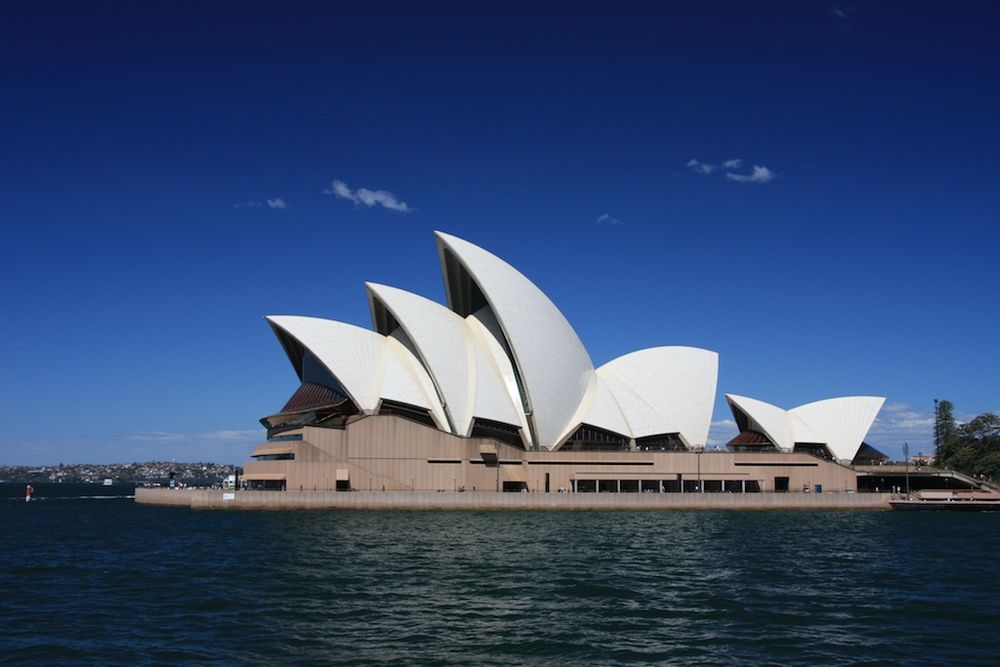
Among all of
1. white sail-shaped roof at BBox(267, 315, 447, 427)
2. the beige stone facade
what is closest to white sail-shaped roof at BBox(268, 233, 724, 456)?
white sail-shaped roof at BBox(267, 315, 447, 427)

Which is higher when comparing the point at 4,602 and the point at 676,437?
the point at 676,437

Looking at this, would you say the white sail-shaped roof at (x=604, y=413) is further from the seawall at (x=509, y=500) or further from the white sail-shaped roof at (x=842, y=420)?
the white sail-shaped roof at (x=842, y=420)

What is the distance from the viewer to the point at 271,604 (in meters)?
22.2

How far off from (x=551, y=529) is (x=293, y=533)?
12.3m

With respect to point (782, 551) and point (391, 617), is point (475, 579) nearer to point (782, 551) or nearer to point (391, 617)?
point (391, 617)

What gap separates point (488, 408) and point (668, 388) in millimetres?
16885

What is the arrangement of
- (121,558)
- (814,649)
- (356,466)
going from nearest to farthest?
(814,649)
(121,558)
(356,466)

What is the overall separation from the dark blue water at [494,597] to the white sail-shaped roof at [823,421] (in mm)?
32654

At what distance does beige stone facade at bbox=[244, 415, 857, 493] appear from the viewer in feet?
196

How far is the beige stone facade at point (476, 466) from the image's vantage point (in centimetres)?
5972

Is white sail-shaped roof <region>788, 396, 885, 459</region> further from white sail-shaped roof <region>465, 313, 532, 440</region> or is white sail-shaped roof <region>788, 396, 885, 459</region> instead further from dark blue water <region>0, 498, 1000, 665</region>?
dark blue water <region>0, 498, 1000, 665</region>

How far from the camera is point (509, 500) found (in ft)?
193

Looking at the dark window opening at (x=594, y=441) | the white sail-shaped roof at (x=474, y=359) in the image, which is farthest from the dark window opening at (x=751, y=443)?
the dark window opening at (x=594, y=441)

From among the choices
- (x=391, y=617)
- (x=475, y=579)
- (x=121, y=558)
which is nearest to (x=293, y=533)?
(x=121, y=558)
